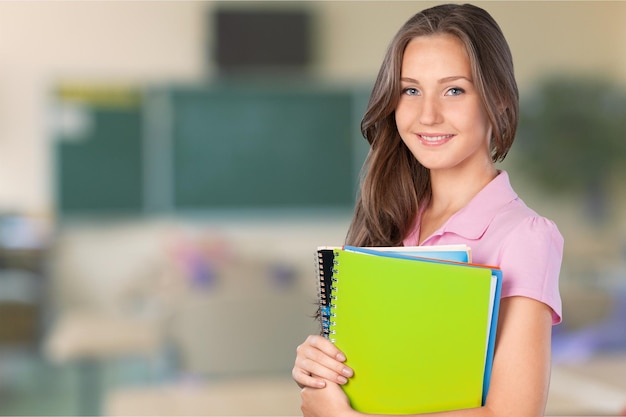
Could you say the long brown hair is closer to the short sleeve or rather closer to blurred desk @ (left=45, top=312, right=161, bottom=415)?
the short sleeve

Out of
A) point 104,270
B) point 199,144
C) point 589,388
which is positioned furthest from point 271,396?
point 104,270

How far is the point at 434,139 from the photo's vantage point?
1.16 meters

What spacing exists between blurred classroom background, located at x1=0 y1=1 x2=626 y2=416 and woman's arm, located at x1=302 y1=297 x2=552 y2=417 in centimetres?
510

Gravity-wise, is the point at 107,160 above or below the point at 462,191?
below

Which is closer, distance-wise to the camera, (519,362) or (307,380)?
(519,362)

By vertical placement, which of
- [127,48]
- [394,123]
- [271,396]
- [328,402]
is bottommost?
[271,396]

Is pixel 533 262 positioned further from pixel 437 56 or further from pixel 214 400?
pixel 214 400

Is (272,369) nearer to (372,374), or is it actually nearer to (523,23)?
(372,374)

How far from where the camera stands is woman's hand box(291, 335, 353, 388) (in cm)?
107

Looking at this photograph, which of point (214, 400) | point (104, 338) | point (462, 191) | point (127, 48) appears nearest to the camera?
point (462, 191)

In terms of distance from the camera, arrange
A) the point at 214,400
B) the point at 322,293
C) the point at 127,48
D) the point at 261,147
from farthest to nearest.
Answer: the point at 261,147, the point at 127,48, the point at 214,400, the point at 322,293

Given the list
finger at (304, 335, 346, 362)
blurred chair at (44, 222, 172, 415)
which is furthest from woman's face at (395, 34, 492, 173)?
blurred chair at (44, 222, 172, 415)

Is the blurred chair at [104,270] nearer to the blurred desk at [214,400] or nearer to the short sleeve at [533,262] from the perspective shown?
the blurred desk at [214,400]

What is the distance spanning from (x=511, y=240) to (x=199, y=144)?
230 inches
